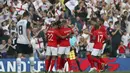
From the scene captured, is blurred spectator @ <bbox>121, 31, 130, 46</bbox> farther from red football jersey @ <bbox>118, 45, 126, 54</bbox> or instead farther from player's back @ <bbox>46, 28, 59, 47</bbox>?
player's back @ <bbox>46, 28, 59, 47</bbox>

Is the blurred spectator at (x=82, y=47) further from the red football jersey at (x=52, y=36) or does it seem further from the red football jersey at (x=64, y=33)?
the red football jersey at (x=52, y=36)

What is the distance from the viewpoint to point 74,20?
992 inches

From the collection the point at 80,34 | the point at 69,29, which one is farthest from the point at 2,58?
the point at 69,29

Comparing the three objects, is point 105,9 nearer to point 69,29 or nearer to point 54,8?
point 54,8

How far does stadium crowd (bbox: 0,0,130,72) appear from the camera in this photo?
23.7 m

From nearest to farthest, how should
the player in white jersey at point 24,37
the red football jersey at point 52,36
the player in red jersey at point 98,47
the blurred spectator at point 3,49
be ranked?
the red football jersey at point 52,36 → the player in red jersey at point 98,47 → the player in white jersey at point 24,37 → the blurred spectator at point 3,49

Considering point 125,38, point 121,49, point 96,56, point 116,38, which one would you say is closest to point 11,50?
point 96,56

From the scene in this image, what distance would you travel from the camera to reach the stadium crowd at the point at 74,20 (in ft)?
77.8

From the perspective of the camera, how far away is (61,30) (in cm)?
1903

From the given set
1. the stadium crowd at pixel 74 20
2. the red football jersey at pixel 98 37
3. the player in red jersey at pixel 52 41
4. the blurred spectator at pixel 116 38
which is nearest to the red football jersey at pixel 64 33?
the player in red jersey at pixel 52 41

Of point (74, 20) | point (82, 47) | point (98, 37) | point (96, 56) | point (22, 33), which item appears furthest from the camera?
point (74, 20)

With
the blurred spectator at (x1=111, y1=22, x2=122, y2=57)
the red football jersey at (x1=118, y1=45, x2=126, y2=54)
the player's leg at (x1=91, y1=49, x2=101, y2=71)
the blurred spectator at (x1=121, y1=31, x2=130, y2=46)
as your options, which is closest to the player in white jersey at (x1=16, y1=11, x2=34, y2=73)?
the player's leg at (x1=91, y1=49, x2=101, y2=71)

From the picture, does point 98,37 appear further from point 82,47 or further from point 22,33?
point 22,33

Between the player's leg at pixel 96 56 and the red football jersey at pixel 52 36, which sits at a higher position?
the red football jersey at pixel 52 36
